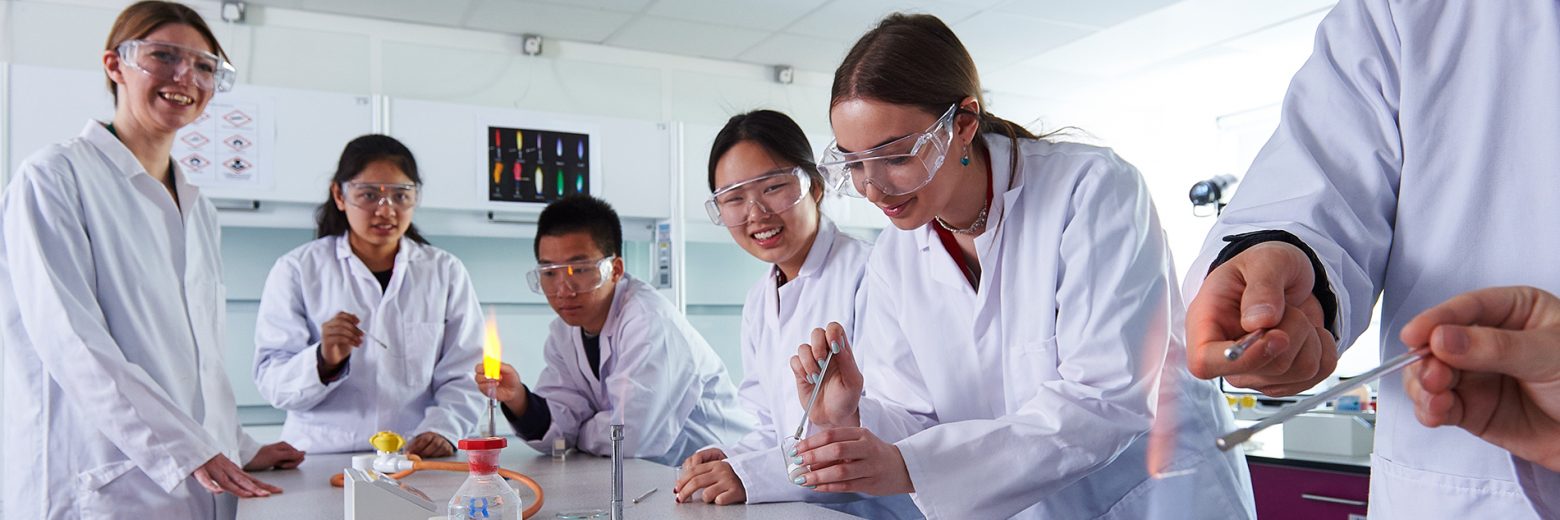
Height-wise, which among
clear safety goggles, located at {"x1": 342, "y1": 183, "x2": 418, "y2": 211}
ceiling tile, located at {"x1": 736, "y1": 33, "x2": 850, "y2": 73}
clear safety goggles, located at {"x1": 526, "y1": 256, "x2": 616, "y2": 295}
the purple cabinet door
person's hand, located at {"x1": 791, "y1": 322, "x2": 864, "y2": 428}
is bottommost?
the purple cabinet door

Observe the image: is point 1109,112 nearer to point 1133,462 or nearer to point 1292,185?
point 1133,462

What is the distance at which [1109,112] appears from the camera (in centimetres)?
666

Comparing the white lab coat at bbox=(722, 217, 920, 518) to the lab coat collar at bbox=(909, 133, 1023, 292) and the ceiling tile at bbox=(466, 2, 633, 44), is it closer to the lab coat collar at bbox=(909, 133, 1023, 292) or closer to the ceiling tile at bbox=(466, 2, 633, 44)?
the lab coat collar at bbox=(909, 133, 1023, 292)

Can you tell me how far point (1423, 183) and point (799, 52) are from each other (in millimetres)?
4639

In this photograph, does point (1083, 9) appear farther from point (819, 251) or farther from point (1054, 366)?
point (1054, 366)

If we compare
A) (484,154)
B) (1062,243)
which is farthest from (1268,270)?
(484,154)

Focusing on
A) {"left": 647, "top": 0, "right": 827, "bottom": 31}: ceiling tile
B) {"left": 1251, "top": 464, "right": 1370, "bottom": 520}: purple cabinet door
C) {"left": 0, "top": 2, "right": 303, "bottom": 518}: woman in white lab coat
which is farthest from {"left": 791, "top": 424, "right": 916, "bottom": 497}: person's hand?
{"left": 647, "top": 0, "right": 827, "bottom": 31}: ceiling tile

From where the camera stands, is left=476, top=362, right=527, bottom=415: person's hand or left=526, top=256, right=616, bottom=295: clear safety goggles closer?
left=476, top=362, right=527, bottom=415: person's hand

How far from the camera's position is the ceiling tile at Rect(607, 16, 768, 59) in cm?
491

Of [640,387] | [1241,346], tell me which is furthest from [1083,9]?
[1241,346]

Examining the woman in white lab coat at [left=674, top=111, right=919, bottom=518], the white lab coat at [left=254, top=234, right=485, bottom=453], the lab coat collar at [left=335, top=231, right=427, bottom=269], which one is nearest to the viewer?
the woman in white lab coat at [left=674, top=111, right=919, bottom=518]

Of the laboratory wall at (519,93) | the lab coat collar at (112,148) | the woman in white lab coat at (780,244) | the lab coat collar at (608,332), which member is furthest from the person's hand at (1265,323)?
the laboratory wall at (519,93)

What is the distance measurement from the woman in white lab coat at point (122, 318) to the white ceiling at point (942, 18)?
93.8 inches

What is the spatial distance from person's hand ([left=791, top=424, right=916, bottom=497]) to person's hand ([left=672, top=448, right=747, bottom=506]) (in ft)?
0.94
